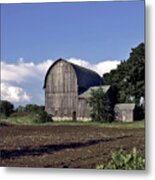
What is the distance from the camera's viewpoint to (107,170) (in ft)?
9.48

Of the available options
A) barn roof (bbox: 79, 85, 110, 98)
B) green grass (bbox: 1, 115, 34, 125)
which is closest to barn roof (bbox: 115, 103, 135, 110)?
barn roof (bbox: 79, 85, 110, 98)

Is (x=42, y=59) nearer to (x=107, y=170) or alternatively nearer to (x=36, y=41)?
(x=36, y=41)

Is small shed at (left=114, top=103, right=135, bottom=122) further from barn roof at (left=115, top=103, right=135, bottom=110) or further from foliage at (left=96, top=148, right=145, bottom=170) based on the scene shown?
foliage at (left=96, top=148, right=145, bottom=170)

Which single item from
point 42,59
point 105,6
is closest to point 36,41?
point 42,59

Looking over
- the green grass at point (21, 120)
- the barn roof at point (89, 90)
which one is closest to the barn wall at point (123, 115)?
the barn roof at point (89, 90)

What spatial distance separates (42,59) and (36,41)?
0.10 m

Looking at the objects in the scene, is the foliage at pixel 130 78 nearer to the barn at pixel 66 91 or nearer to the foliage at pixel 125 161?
the barn at pixel 66 91

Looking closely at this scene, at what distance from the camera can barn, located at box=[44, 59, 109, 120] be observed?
2.96 metres

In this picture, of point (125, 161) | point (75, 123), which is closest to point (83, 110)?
point (75, 123)

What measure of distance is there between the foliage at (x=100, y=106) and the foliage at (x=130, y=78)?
63mm

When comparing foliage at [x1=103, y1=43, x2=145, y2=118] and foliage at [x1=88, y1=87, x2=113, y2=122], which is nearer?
foliage at [x1=103, y1=43, x2=145, y2=118]

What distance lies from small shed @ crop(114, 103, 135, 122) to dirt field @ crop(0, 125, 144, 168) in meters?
0.06

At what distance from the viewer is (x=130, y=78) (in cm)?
292

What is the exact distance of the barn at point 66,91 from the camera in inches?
117
